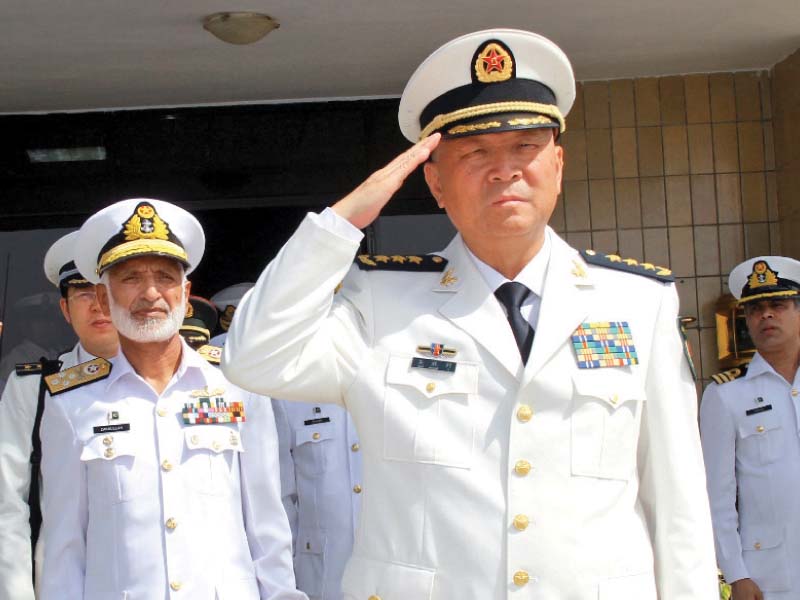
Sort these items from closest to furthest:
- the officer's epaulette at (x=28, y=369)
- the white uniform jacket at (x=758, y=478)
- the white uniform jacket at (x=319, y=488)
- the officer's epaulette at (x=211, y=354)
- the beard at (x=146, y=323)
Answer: the beard at (x=146, y=323) < the officer's epaulette at (x=211, y=354) < the officer's epaulette at (x=28, y=369) < the white uniform jacket at (x=319, y=488) < the white uniform jacket at (x=758, y=478)

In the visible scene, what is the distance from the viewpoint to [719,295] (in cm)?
707

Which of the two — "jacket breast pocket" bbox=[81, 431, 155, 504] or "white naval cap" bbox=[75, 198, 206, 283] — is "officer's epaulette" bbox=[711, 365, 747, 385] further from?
"jacket breast pocket" bbox=[81, 431, 155, 504]

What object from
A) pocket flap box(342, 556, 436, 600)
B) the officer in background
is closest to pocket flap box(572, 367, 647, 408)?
pocket flap box(342, 556, 436, 600)

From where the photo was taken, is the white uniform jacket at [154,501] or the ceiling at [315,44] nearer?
the white uniform jacket at [154,501]

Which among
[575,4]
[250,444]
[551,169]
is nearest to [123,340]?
[250,444]

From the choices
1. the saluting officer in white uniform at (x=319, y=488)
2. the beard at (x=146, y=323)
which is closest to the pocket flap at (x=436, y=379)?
the beard at (x=146, y=323)

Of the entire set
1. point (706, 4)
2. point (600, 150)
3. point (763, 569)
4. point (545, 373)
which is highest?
point (706, 4)

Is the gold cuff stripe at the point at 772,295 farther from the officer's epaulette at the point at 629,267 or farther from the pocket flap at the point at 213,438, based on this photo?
the officer's epaulette at the point at 629,267

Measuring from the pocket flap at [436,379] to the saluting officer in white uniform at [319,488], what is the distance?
262cm

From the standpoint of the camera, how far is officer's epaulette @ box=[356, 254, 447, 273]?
2631mm

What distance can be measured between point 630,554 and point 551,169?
0.79m

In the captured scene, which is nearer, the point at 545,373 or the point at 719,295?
the point at 545,373

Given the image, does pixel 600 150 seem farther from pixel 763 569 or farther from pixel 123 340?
pixel 123 340

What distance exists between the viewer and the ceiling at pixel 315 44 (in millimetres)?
5695
